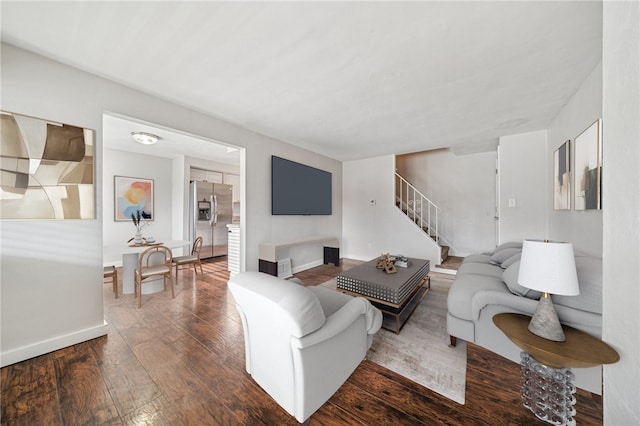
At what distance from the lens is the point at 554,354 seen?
3.48ft

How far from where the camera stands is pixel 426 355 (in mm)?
1838

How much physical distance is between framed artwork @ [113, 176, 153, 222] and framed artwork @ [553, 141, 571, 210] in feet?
23.4

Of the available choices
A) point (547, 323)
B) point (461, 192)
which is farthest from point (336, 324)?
point (461, 192)

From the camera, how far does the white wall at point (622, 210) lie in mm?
695

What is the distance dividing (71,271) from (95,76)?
1.89 metres

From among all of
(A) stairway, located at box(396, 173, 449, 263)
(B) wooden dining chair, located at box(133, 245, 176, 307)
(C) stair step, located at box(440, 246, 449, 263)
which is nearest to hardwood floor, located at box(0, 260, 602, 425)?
(B) wooden dining chair, located at box(133, 245, 176, 307)

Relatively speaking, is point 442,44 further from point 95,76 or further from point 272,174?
point 95,76

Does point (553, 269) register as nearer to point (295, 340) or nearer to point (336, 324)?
point (336, 324)

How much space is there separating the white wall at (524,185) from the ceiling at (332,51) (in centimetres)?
81

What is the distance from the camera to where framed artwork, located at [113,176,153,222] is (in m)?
4.50

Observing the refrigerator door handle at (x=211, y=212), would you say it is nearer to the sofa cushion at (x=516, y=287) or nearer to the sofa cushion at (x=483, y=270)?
the sofa cushion at (x=483, y=270)

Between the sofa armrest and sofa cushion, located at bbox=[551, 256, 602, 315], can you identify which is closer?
sofa cushion, located at bbox=[551, 256, 602, 315]

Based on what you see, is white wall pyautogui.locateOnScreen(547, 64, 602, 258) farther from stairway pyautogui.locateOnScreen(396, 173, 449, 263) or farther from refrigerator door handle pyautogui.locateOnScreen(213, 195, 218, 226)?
refrigerator door handle pyautogui.locateOnScreen(213, 195, 218, 226)

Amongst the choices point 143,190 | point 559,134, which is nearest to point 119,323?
point 143,190
